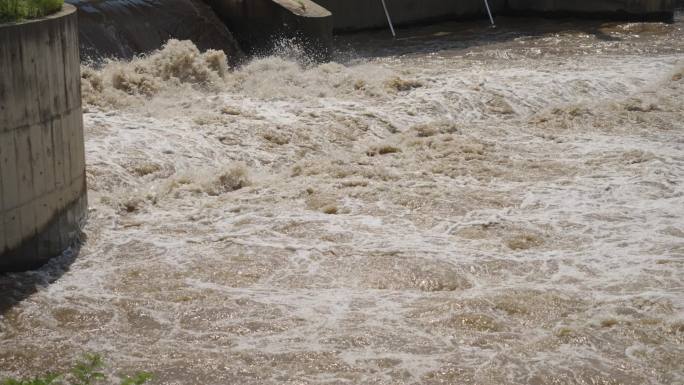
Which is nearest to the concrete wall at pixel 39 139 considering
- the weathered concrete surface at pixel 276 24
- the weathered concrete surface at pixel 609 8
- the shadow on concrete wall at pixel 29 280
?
the shadow on concrete wall at pixel 29 280

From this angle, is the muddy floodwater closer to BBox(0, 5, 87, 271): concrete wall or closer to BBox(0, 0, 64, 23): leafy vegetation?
BBox(0, 5, 87, 271): concrete wall

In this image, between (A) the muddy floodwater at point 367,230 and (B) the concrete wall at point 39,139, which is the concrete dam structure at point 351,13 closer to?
(A) the muddy floodwater at point 367,230

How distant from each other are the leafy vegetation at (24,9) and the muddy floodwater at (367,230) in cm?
186

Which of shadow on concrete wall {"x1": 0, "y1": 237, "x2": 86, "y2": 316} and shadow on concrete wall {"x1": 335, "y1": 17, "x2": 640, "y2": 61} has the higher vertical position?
shadow on concrete wall {"x1": 335, "y1": 17, "x2": 640, "y2": 61}

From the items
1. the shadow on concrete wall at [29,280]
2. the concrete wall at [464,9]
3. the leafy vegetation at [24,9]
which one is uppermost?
the leafy vegetation at [24,9]

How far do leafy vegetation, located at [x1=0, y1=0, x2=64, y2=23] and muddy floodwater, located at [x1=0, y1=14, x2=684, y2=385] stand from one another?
73.3 inches

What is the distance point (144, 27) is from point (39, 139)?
272 inches

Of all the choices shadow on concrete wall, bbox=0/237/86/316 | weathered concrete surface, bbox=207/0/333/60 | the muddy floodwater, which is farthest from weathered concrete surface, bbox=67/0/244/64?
shadow on concrete wall, bbox=0/237/86/316

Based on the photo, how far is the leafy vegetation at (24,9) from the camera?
739 cm

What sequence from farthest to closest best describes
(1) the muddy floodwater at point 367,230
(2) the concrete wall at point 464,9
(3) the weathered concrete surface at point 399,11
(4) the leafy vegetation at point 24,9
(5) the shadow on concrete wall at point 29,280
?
(2) the concrete wall at point 464,9
(3) the weathered concrete surface at point 399,11
(4) the leafy vegetation at point 24,9
(5) the shadow on concrete wall at point 29,280
(1) the muddy floodwater at point 367,230

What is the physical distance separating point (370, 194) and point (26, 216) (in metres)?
3.45

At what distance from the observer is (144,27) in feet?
46.3

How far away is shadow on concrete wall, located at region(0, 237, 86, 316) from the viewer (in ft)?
23.4

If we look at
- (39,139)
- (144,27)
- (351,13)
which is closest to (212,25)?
(144,27)
